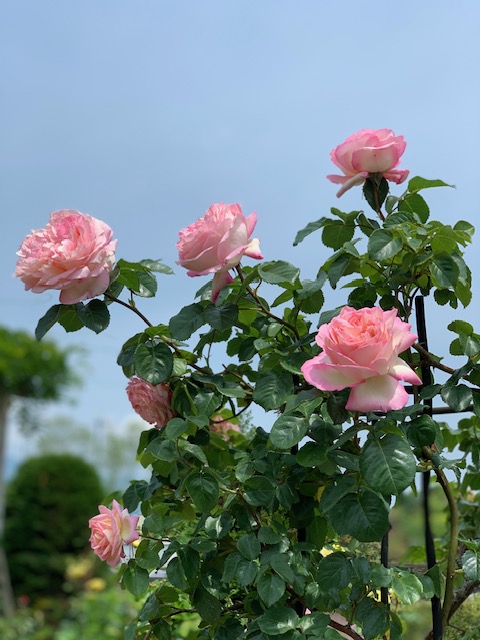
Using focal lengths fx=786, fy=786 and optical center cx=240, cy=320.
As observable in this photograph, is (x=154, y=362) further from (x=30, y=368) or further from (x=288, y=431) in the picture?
(x=30, y=368)

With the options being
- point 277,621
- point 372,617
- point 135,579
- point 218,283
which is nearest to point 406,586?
point 372,617

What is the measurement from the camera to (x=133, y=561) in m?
1.29

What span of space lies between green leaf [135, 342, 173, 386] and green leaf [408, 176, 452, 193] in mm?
503

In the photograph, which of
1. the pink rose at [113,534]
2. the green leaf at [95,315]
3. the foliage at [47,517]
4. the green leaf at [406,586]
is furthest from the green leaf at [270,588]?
the foliage at [47,517]

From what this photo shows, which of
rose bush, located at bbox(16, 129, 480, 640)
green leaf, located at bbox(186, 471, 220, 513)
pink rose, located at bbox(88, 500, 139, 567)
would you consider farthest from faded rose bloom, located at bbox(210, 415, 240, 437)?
green leaf, located at bbox(186, 471, 220, 513)

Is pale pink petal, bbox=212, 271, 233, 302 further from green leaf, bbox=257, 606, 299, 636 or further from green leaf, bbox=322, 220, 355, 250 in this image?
green leaf, bbox=257, 606, 299, 636

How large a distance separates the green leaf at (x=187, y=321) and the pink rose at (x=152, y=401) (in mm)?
158

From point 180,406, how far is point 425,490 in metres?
0.47

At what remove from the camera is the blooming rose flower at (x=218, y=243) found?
1248 mm

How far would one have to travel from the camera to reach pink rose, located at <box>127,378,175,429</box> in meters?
1.39

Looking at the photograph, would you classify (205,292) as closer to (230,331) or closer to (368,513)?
(230,331)

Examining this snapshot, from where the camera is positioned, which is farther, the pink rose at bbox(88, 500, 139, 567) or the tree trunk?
the tree trunk

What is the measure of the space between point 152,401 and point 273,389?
0.27 metres

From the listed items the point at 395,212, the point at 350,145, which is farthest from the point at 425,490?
the point at 350,145
